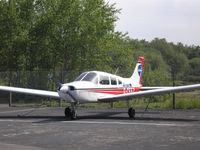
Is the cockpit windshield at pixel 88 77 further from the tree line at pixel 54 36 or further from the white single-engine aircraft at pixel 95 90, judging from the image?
the tree line at pixel 54 36

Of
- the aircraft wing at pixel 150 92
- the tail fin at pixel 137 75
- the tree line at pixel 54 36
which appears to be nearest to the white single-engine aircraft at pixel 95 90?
the aircraft wing at pixel 150 92

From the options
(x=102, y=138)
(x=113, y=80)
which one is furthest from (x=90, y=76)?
(x=102, y=138)

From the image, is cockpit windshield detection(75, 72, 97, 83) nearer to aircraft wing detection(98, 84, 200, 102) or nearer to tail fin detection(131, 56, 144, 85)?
aircraft wing detection(98, 84, 200, 102)

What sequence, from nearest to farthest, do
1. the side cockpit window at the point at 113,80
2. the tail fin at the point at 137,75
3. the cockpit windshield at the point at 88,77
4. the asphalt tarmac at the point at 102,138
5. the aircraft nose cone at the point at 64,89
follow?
the asphalt tarmac at the point at 102,138 → the aircraft nose cone at the point at 64,89 → the cockpit windshield at the point at 88,77 → the side cockpit window at the point at 113,80 → the tail fin at the point at 137,75

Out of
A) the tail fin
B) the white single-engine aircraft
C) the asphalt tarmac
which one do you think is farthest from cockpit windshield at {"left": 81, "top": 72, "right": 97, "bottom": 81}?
the tail fin

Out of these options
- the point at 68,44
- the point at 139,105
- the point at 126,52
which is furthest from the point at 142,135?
the point at 126,52

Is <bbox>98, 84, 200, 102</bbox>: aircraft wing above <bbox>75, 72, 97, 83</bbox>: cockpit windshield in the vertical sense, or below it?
below

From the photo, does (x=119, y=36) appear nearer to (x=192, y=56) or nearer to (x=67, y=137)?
(x=67, y=137)

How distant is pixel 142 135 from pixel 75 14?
27.5 m

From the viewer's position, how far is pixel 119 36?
39438 mm

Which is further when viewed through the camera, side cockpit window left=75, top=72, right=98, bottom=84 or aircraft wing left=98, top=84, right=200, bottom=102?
side cockpit window left=75, top=72, right=98, bottom=84

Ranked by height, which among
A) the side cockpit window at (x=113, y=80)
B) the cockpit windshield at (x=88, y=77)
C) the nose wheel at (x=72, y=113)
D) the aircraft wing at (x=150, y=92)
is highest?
the cockpit windshield at (x=88, y=77)

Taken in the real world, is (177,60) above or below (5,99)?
above

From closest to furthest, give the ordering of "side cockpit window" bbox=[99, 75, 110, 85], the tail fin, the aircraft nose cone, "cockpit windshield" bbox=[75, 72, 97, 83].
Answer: the aircraft nose cone
"cockpit windshield" bbox=[75, 72, 97, 83]
"side cockpit window" bbox=[99, 75, 110, 85]
the tail fin
